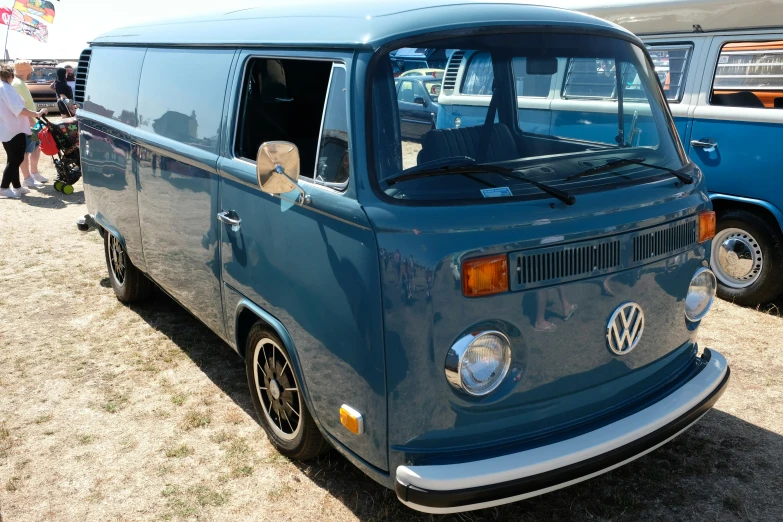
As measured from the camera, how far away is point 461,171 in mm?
2799

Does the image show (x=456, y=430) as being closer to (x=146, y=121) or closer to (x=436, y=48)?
(x=436, y=48)

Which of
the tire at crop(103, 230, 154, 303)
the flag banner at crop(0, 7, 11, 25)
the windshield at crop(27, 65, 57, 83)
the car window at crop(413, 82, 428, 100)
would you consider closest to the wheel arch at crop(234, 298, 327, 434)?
the car window at crop(413, 82, 428, 100)

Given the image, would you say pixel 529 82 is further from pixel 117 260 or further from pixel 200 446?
pixel 117 260

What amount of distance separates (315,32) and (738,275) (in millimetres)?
4470

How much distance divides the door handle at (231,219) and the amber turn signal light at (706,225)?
7.11 feet

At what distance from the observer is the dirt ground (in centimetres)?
334

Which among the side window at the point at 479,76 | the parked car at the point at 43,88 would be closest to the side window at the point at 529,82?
the side window at the point at 479,76

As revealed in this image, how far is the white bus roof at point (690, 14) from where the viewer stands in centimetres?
545

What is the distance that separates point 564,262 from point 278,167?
1164 mm

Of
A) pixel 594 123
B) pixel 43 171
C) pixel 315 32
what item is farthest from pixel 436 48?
pixel 43 171

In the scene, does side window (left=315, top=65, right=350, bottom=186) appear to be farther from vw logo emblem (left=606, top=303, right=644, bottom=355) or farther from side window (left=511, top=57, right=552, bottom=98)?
vw logo emblem (left=606, top=303, right=644, bottom=355)

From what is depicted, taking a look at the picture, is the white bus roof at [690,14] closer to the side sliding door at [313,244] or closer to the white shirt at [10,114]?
the side sliding door at [313,244]

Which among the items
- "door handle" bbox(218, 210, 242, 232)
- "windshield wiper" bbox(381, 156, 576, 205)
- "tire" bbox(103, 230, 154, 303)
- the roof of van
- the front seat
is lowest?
"tire" bbox(103, 230, 154, 303)

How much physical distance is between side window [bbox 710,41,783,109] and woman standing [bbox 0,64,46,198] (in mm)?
9029
